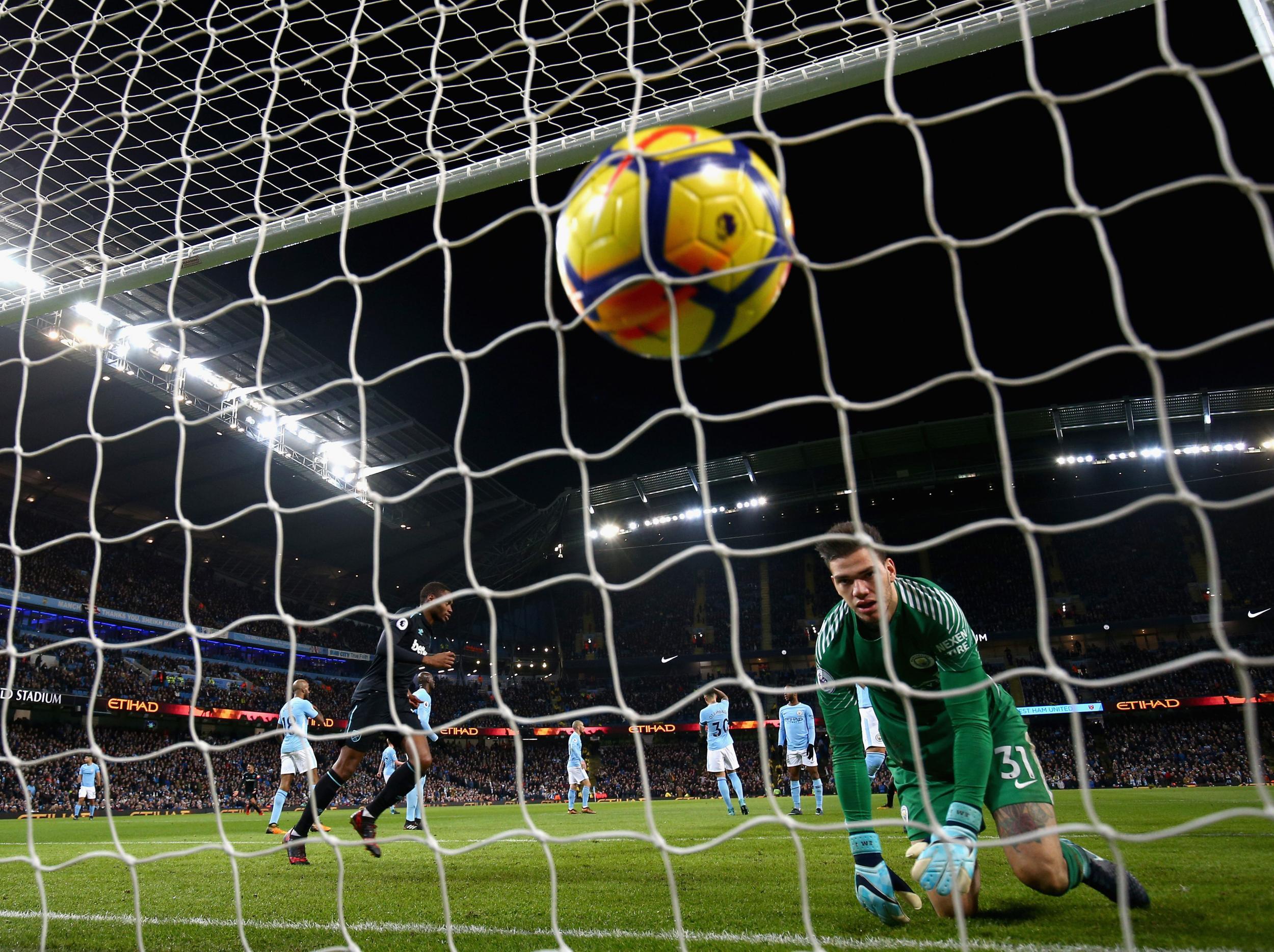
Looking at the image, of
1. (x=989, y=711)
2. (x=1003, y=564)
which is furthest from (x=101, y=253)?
(x=1003, y=564)

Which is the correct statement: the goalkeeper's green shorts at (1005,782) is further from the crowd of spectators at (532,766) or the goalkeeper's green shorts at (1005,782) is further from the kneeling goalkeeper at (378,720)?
the crowd of spectators at (532,766)

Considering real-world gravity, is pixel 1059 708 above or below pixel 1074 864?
below

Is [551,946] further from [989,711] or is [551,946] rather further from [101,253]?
[101,253]

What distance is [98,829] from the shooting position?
486 inches

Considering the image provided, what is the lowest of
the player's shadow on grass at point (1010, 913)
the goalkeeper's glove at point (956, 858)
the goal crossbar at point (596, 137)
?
the player's shadow on grass at point (1010, 913)

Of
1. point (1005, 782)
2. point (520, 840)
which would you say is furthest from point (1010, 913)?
point (520, 840)

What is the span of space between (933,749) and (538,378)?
1997 centimetres

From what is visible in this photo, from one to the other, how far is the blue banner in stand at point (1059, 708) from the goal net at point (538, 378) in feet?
2.29

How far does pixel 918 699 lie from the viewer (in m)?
3.71

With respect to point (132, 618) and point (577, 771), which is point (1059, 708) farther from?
point (132, 618)

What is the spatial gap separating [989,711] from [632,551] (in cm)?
3312

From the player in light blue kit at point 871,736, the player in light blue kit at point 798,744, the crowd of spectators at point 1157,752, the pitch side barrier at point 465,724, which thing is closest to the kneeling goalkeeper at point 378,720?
the player in light blue kit at point 871,736

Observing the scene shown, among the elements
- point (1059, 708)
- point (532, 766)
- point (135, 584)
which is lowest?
point (532, 766)

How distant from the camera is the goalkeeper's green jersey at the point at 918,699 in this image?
119 inches
